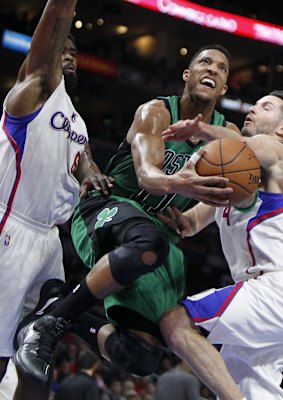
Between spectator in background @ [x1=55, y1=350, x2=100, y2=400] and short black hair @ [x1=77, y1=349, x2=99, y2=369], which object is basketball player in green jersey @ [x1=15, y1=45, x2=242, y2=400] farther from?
short black hair @ [x1=77, y1=349, x2=99, y2=369]

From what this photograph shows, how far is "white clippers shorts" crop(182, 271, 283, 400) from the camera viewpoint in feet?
13.2

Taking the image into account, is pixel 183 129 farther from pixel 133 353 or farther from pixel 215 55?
pixel 133 353

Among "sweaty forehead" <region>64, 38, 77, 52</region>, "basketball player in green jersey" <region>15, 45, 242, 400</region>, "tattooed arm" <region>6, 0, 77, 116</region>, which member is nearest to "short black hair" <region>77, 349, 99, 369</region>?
"basketball player in green jersey" <region>15, 45, 242, 400</region>

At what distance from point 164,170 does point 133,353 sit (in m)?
1.18

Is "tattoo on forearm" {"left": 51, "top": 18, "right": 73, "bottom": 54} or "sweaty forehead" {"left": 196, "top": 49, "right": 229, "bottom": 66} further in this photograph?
"sweaty forehead" {"left": 196, "top": 49, "right": 229, "bottom": 66}

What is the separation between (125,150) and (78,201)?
0.46 meters

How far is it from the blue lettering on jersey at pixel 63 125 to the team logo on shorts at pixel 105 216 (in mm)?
537

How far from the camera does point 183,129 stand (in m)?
3.79

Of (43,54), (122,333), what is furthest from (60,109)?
(122,333)

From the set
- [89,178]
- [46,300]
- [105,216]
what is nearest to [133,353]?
[46,300]

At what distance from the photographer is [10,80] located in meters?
22.7

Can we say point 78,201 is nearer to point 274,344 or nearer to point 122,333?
point 122,333

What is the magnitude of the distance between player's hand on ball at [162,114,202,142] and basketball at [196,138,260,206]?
0.41ft

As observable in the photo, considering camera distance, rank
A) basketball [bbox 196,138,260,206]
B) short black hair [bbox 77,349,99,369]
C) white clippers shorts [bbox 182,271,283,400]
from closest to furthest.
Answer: basketball [bbox 196,138,260,206] → white clippers shorts [bbox 182,271,283,400] → short black hair [bbox 77,349,99,369]
